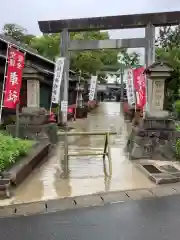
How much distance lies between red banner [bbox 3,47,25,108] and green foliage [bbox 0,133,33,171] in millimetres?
2889

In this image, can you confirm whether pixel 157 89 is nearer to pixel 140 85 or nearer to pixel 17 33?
pixel 140 85

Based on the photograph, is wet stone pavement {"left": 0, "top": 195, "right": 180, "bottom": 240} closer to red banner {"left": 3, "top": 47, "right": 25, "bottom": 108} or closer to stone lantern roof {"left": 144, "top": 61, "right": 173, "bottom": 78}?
stone lantern roof {"left": 144, "top": 61, "right": 173, "bottom": 78}

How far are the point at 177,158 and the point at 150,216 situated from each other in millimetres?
4372

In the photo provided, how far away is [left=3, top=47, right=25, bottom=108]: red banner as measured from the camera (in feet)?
36.1

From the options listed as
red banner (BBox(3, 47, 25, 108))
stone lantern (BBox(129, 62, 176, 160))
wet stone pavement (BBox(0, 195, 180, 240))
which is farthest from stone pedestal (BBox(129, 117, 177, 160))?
red banner (BBox(3, 47, 25, 108))

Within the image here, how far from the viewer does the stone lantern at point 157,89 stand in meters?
9.96

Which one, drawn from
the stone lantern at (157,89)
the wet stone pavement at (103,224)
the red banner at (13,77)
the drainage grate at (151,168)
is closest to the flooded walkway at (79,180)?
the drainage grate at (151,168)

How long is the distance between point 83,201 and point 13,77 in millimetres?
6388

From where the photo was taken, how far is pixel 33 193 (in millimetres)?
6418

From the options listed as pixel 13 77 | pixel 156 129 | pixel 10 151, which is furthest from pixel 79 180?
pixel 13 77

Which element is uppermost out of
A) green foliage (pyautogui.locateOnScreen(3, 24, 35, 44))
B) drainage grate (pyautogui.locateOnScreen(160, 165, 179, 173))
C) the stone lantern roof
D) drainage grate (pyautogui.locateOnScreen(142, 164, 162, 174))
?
green foliage (pyautogui.locateOnScreen(3, 24, 35, 44))

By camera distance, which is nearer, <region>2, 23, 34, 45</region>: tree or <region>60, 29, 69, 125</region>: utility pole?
<region>60, 29, 69, 125</region>: utility pole

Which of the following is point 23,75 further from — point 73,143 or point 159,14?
point 159,14

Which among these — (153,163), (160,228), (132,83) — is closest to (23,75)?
(153,163)
